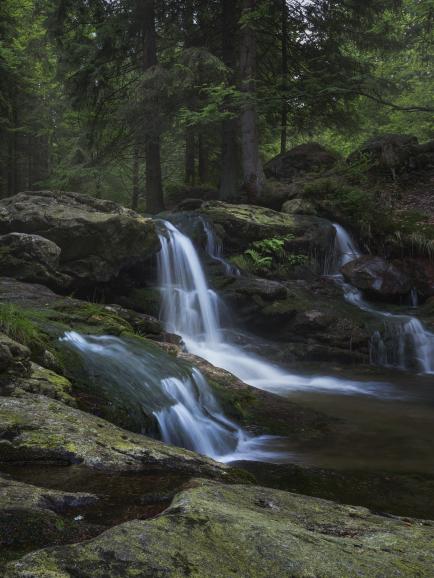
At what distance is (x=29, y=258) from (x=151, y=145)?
9248 millimetres

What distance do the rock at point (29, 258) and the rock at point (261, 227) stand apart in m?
5.59

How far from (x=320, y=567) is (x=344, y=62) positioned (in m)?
19.3

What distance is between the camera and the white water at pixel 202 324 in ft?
31.7

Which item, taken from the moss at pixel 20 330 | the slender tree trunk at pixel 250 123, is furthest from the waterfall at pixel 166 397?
the slender tree trunk at pixel 250 123

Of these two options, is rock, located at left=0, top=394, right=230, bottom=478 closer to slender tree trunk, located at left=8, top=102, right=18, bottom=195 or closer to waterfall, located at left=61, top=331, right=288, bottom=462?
waterfall, located at left=61, top=331, right=288, bottom=462

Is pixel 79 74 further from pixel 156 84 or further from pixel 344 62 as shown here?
pixel 344 62

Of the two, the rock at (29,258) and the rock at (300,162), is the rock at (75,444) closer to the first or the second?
the rock at (29,258)

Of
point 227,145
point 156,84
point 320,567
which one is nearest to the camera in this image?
point 320,567

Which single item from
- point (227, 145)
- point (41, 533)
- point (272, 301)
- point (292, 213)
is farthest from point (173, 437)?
point (227, 145)

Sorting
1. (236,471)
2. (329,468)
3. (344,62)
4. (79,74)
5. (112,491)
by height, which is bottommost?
(329,468)

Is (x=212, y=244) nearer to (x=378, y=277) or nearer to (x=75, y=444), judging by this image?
(x=378, y=277)

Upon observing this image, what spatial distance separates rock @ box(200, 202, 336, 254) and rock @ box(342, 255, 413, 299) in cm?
145

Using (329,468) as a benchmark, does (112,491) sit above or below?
above

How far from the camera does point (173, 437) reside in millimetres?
5516
